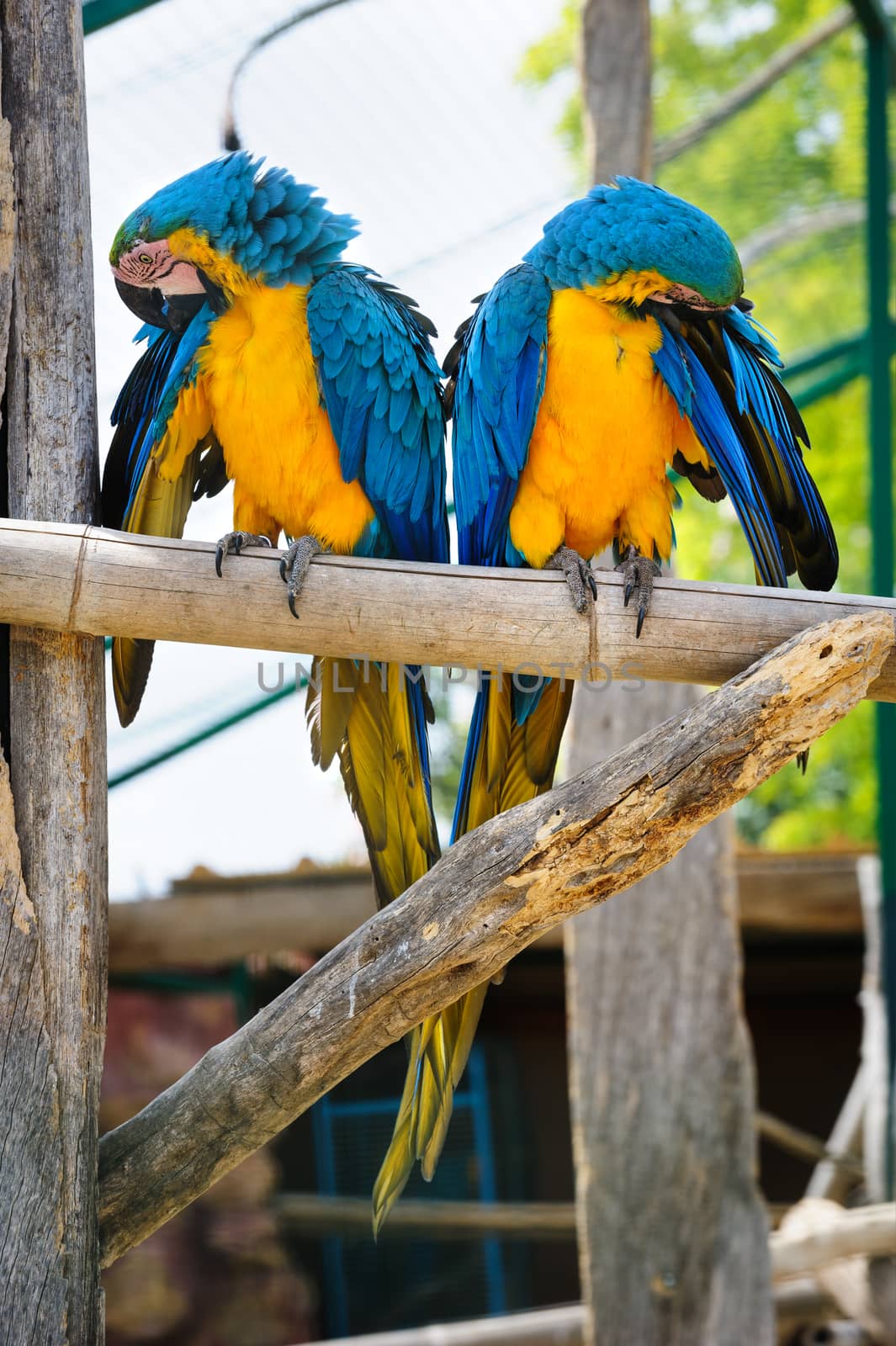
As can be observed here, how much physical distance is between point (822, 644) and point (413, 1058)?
2.71ft

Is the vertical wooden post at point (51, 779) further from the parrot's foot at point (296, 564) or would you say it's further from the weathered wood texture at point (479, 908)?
the parrot's foot at point (296, 564)

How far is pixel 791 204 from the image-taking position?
4406mm

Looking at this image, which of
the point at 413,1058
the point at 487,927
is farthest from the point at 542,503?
the point at 413,1058

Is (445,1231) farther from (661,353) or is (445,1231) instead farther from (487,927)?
(661,353)

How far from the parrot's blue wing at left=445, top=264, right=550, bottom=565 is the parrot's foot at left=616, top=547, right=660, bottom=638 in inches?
9.3

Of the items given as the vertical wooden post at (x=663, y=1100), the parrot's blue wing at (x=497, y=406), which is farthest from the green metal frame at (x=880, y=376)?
the parrot's blue wing at (x=497, y=406)

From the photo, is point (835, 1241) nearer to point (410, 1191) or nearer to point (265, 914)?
point (265, 914)

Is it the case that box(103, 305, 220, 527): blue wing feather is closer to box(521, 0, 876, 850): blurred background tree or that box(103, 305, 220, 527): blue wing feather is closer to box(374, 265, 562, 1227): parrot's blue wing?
box(374, 265, 562, 1227): parrot's blue wing

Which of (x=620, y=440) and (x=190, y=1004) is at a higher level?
(x=620, y=440)

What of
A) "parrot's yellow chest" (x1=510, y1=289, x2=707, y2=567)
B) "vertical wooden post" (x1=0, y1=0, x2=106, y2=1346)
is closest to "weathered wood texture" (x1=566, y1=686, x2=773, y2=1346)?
"parrot's yellow chest" (x1=510, y1=289, x2=707, y2=567)

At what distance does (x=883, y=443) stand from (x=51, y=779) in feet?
8.85

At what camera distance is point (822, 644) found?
1.49m

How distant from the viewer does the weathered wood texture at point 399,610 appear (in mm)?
1592

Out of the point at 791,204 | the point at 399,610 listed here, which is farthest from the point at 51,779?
the point at 791,204
